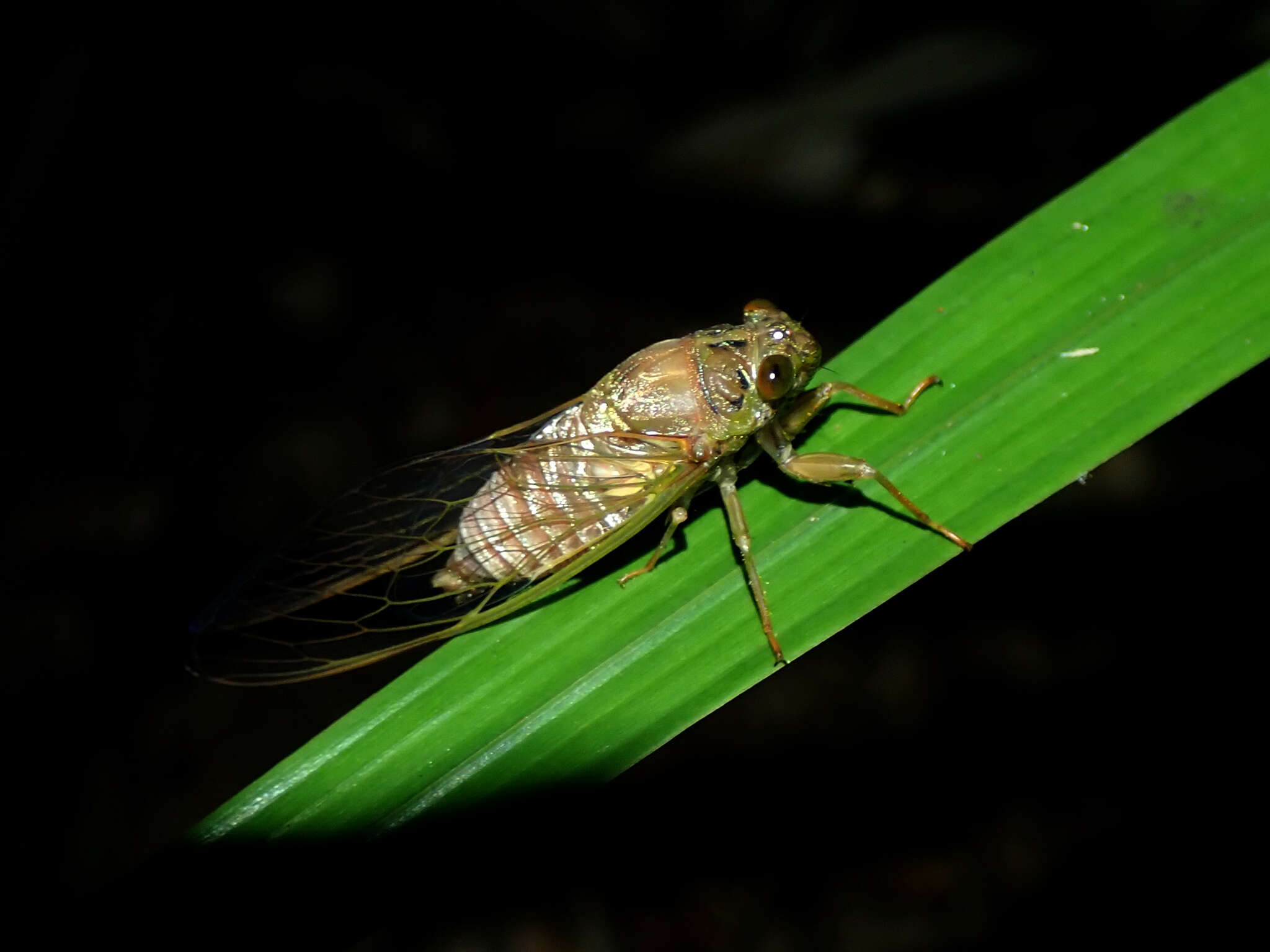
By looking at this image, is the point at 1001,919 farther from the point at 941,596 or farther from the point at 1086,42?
the point at 1086,42

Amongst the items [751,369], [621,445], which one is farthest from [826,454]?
[621,445]

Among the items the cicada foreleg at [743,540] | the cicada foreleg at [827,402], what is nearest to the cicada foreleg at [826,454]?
the cicada foreleg at [827,402]

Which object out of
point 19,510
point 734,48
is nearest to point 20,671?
point 19,510

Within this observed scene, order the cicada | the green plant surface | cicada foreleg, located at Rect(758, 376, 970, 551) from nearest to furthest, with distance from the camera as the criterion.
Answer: the green plant surface, cicada foreleg, located at Rect(758, 376, 970, 551), the cicada

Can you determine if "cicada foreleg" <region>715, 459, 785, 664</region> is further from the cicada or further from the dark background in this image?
the dark background

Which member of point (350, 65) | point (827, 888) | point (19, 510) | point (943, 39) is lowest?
point (827, 888)

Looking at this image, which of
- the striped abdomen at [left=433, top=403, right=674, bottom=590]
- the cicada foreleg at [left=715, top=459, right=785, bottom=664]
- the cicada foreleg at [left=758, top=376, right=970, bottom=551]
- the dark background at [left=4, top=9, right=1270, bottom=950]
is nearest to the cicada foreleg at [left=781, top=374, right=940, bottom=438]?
the cicada foreleg at [left=758, top=376, right=970, bottom=551]
